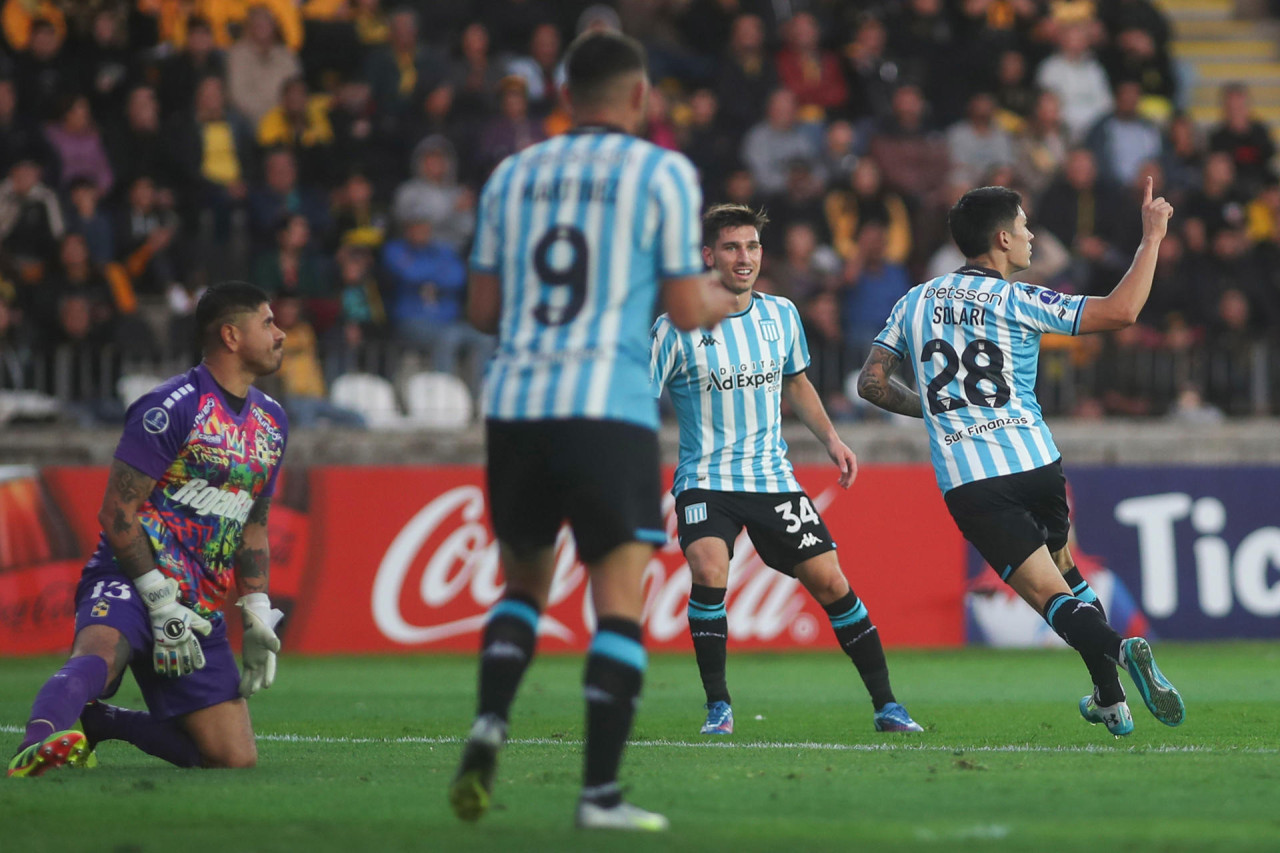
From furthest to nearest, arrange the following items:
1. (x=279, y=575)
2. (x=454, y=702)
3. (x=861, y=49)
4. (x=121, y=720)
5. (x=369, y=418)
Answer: (x=861, y=49), (x=369, y=418), (x=279, y=575), (x=454, y=702), (x=121, y=720)

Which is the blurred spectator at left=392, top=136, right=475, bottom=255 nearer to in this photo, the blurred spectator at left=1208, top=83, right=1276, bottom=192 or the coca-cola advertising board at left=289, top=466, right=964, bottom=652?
the coca-cola advertising board at left=289, top=466, right=964, bottom=652

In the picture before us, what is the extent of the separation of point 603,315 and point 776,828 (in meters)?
1.47

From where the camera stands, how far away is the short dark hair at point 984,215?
7.57m

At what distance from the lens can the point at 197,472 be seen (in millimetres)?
6547

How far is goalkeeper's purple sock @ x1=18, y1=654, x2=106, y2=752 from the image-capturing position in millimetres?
6129

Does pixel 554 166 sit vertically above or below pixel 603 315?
above

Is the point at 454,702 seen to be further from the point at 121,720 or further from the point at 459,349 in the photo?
the point at 459,349

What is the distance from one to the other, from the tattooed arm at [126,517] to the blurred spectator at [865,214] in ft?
34.5

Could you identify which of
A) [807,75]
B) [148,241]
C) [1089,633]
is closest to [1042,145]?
[807,75]

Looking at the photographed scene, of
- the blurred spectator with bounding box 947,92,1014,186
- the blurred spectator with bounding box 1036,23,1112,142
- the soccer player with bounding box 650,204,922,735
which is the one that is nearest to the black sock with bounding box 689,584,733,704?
the soccer player with bounding box 650,204,922,735

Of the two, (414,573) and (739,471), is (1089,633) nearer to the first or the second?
(739,471)

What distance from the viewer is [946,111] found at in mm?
18484

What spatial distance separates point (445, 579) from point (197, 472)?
698 cm

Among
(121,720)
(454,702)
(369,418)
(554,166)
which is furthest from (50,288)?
(554,166)
